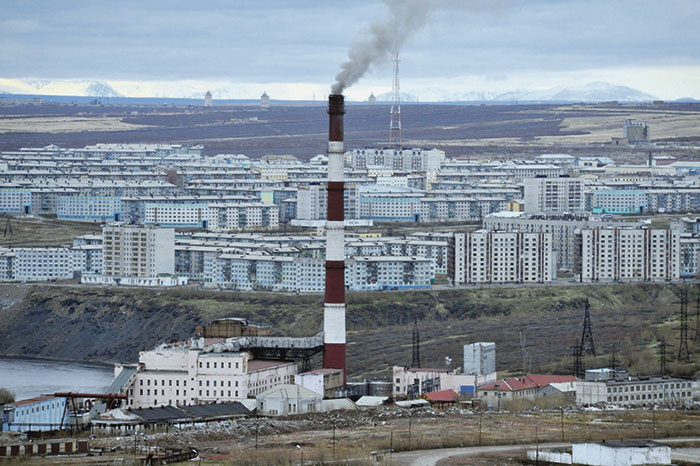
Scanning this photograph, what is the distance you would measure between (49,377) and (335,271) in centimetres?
1214

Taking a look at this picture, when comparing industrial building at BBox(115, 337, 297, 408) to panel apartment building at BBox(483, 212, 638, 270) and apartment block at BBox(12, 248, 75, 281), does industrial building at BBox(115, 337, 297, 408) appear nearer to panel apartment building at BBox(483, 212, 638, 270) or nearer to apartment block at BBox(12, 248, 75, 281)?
apartment block at BBox(12, 248, 75, 281)

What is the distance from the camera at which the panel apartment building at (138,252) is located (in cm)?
6712

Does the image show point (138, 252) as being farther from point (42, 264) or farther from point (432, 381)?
point (432, 381)

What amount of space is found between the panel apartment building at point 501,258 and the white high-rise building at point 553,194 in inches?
877

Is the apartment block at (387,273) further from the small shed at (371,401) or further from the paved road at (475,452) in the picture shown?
the paved road at (475,452)

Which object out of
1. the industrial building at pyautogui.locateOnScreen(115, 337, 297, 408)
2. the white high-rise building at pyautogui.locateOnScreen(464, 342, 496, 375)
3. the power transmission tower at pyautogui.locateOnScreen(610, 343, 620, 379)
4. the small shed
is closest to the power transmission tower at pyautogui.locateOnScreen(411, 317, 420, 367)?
the white high-rise building at pyautogui.locateOnScreen(464, 342, 496, 375)

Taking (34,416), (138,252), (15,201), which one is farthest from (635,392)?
(15,201)

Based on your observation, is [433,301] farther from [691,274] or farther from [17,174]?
[17,174]

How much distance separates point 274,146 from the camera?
15150cm

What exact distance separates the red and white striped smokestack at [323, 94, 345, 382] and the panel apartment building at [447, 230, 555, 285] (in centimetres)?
2421

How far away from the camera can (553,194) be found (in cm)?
9031

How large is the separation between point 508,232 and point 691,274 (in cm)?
744

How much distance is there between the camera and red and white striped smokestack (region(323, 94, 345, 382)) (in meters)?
42.3

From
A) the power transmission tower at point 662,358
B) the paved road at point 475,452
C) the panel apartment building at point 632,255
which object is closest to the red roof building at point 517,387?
the power transmission tower at point 662,358
